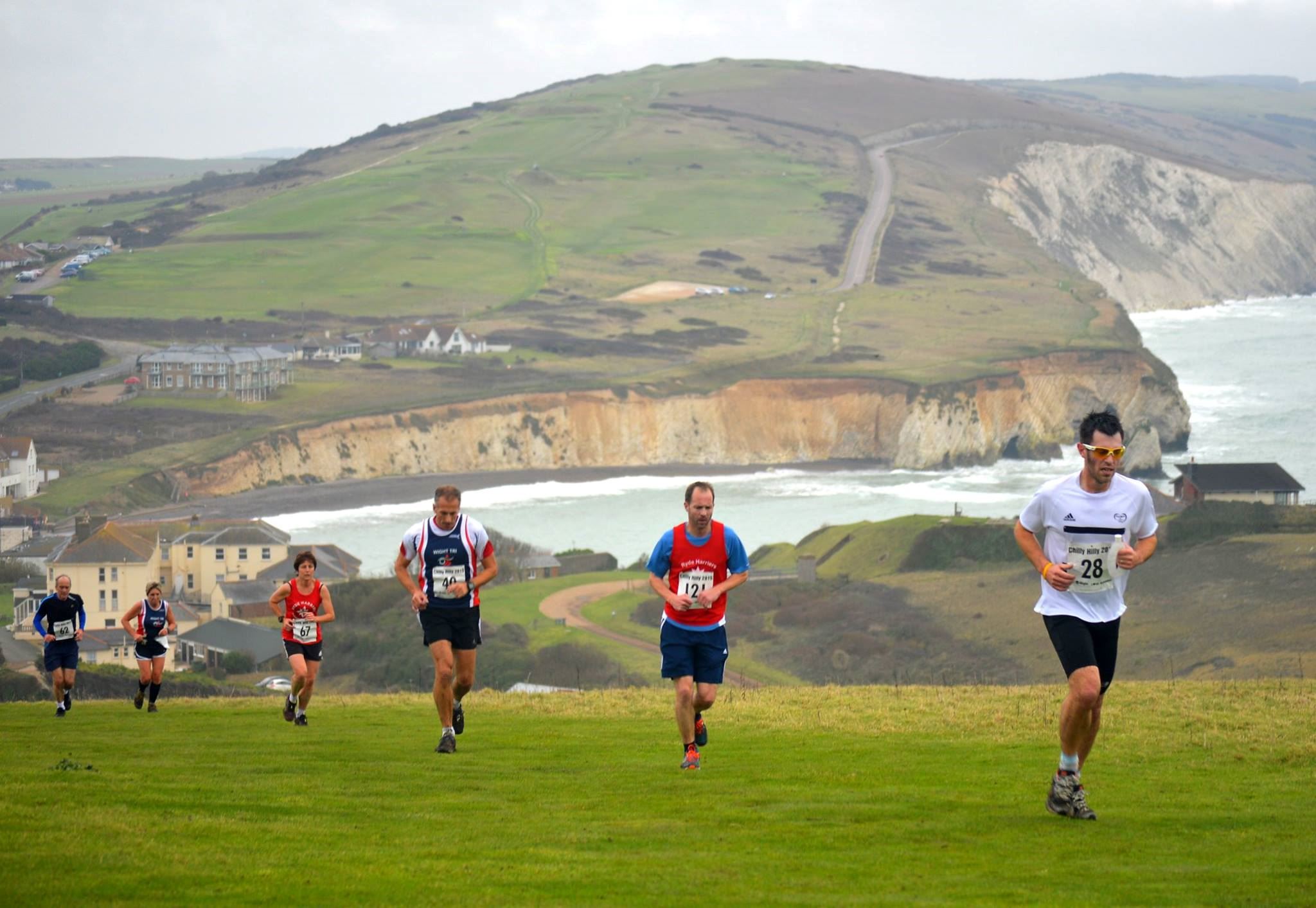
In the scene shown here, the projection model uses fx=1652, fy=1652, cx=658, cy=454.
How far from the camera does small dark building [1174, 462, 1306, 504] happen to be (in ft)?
209

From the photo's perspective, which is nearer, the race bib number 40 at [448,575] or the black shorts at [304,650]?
the race bib number 40 at [448,575]

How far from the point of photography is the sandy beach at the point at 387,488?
86.8 m

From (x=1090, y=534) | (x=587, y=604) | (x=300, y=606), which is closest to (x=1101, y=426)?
(x=1090, y=534)

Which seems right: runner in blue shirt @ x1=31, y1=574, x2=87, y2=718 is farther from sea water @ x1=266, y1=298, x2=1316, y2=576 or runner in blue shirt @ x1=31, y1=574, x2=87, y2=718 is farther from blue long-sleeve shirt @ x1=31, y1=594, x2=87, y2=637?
sea water @ x1=266, y1=298, x2=1316, y2=576

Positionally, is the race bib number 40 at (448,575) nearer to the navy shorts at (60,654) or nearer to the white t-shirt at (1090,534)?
the white t-shirt at (1090,534)

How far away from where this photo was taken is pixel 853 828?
10617mm

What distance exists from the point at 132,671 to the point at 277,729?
1956 cm

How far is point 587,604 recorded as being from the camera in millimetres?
55156

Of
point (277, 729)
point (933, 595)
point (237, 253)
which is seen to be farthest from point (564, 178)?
point (277, 729)

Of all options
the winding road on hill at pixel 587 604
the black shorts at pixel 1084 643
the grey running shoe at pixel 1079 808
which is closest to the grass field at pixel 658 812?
the grey running shoe at pixel 1079 808

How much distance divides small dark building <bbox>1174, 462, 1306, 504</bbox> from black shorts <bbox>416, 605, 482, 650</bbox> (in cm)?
5297

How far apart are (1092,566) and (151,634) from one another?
484 inches

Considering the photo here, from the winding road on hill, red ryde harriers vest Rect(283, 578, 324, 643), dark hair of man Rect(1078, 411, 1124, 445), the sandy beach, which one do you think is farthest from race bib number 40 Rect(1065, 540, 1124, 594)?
the sandy beach

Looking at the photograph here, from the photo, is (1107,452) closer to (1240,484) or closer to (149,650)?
(149,650)
